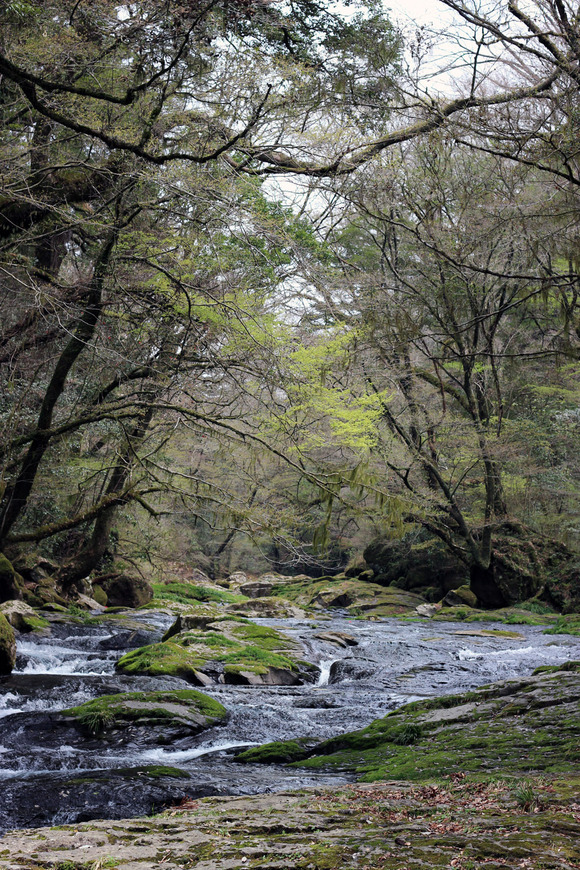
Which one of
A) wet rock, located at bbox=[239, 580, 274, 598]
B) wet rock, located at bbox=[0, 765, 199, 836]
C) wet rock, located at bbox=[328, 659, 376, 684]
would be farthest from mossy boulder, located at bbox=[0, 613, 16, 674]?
wet rock, located at bbox=[239, 580, 274, 598]

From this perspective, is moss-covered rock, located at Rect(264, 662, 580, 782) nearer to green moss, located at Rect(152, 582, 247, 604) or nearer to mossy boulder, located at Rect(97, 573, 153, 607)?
mossy boulder, located at Rect(97, 573, 153, 607)

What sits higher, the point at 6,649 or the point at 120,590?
the point at 6,649

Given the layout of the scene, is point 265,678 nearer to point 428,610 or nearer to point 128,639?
point 128,639

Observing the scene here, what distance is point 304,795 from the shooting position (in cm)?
481

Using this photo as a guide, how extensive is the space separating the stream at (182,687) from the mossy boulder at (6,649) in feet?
0.59

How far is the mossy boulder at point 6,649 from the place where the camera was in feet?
30.8

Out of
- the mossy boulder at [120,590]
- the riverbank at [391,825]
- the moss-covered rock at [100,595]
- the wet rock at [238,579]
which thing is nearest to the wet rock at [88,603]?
the moss-covered rock at [100,595]

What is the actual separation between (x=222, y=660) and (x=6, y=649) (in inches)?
138

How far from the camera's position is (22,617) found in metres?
12.6

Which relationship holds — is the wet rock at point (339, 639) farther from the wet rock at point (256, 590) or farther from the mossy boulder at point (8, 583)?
the wet rock at point (256, 590)

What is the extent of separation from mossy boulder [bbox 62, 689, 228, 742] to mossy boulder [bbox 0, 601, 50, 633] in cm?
478

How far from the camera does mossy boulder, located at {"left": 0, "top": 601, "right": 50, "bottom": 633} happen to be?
484 inches

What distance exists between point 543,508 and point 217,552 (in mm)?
22926

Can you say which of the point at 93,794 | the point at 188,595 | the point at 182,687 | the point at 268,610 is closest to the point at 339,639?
the point at 182,687
